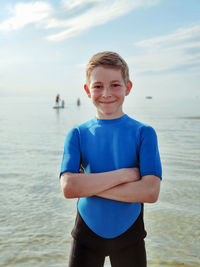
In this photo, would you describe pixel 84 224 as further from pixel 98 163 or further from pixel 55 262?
pixel 55 262

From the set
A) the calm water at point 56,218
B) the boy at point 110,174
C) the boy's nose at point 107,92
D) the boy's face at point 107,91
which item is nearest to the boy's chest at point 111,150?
the boy at point 110,174

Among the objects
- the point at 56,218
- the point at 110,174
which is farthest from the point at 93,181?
the point at 56,218

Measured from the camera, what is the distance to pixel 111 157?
85.2 inches

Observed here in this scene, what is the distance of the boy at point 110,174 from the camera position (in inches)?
81.3

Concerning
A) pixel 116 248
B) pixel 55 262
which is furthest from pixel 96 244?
pixel 55 262

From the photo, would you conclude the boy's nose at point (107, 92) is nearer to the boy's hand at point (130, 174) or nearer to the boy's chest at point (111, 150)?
the boy's chest at point (111, 150)

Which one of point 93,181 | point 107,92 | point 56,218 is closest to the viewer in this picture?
point 93,181

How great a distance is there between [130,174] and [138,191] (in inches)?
5.3

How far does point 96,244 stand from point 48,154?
365 inches

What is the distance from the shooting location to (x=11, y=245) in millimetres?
4191

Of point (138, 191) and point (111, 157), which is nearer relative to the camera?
point (138, 191)

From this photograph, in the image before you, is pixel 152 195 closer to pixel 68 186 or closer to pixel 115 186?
pixel 115 186

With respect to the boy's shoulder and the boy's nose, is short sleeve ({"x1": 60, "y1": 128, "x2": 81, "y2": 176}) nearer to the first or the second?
the boy's shoulder

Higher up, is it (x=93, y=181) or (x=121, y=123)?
(x=121, y=123)
